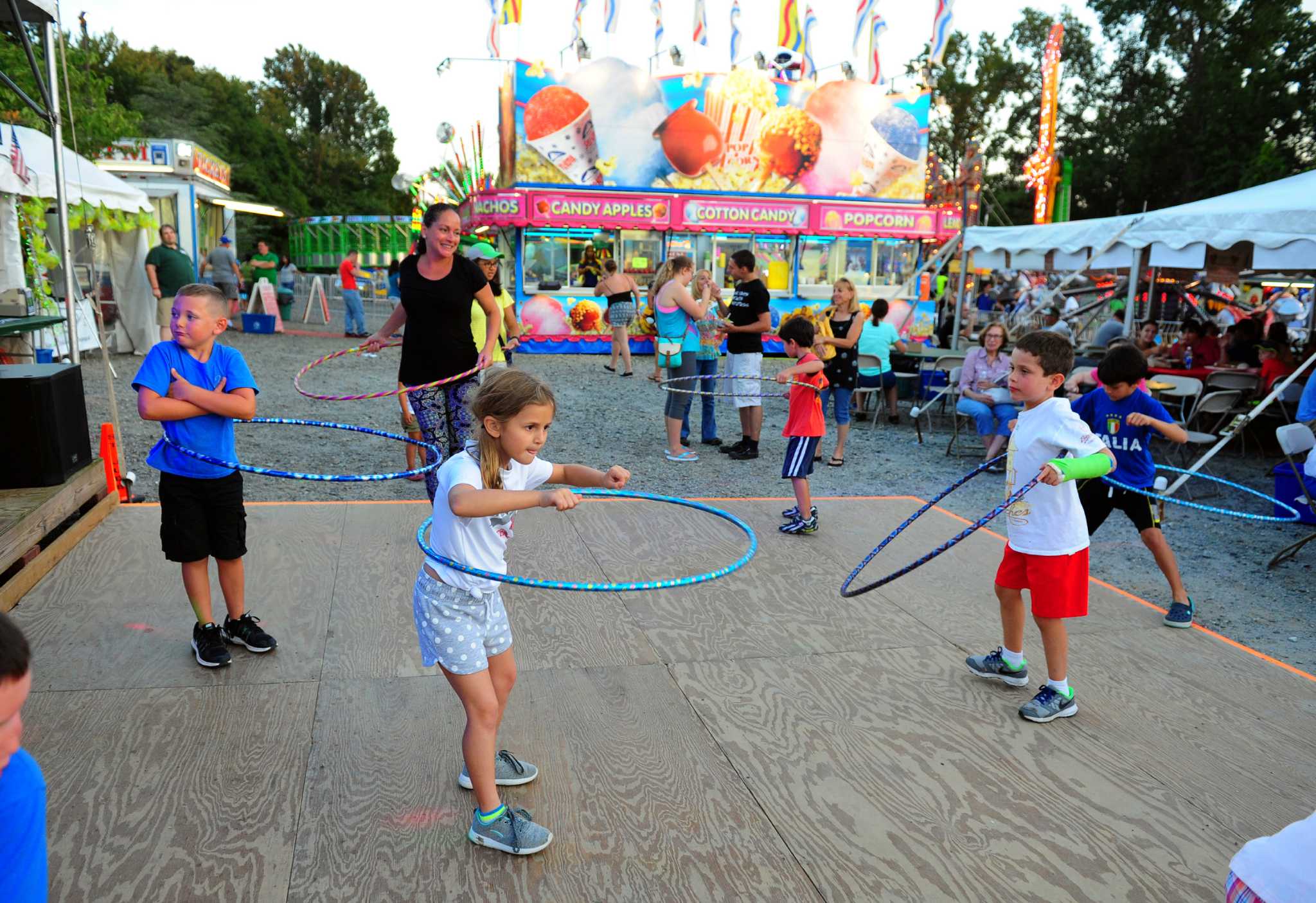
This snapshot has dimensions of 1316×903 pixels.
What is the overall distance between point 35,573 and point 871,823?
13.5 ft

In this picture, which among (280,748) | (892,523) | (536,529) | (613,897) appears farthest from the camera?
(892,523)

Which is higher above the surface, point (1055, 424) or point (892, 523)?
point (1055, 424)

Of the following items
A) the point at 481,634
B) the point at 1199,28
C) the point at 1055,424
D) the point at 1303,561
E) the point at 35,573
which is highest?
the point at 1199,28

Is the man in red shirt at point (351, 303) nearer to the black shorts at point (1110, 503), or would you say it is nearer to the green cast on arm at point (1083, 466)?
the black shorts at point (1110, 503)

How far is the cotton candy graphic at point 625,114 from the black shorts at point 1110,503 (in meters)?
15.7

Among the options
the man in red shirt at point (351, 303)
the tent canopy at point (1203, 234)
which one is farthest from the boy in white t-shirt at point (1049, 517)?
the man in red shirt at point (351, 303)

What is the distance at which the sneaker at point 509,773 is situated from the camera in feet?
9.47

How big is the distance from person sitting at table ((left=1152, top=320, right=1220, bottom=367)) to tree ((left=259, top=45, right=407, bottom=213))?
5015 cm

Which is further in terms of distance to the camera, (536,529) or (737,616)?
(536,529)

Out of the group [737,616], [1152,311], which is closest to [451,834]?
[737,616]

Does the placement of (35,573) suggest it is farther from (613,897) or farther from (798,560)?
(798,560)

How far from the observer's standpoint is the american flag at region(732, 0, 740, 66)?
19281mm

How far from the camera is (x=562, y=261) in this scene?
1869 cm

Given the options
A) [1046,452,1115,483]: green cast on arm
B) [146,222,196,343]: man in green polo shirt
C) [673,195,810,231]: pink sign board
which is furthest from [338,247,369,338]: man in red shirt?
[1046,452,1115,483]: green cast on arm
